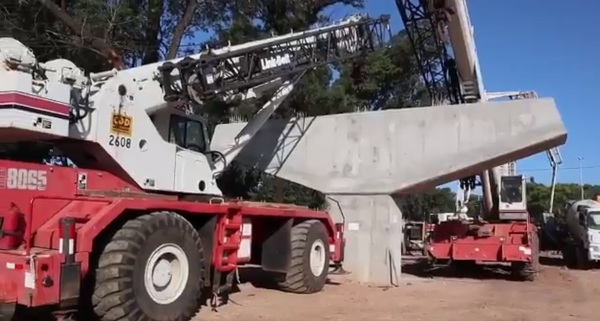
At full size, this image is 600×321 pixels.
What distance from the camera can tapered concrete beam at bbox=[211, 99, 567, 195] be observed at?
15.4 metres

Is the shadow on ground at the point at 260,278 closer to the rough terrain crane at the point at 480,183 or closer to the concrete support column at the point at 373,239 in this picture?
the concrete support column at the point at 373,239

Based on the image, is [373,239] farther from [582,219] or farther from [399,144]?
[582,219]

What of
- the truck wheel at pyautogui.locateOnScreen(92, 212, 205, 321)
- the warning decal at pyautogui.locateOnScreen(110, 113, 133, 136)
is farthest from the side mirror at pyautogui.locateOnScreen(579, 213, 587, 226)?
the warning decal at pyautogui.locateOnScreen(110, 113, 133, 136)

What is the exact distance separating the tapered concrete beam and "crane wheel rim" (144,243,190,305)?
7.61 m

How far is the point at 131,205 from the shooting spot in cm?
874

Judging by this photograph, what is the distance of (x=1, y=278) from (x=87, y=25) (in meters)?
13.8

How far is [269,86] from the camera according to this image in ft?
52.9

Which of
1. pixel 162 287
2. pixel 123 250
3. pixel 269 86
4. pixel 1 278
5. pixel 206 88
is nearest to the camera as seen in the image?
pixel 1 278

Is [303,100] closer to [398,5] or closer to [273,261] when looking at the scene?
[398,5]

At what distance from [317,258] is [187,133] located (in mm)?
3877

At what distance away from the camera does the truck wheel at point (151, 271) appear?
820cm

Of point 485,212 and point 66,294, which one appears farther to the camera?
point 485,212

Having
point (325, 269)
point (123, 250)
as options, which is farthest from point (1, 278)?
point (325, 269)

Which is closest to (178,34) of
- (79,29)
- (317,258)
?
(79,29)
